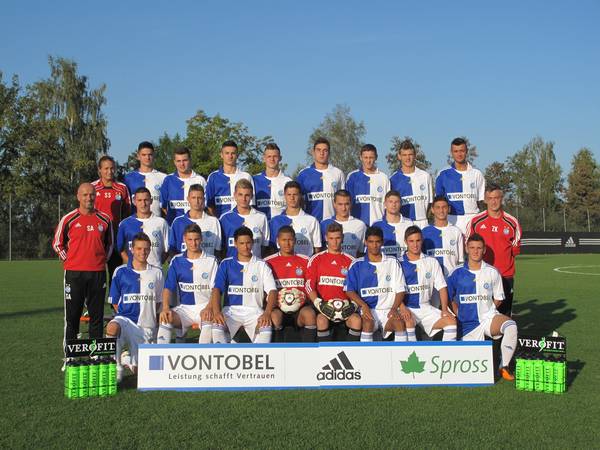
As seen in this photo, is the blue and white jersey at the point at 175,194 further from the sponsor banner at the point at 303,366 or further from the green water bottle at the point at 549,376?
the green water bottle at the point at 549,376

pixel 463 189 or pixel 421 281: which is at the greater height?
pixel 463 189

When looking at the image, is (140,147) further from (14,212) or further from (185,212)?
(14,212)

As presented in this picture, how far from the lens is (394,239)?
22.0ft

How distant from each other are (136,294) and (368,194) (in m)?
3.07

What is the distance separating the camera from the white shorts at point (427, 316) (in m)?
5.96

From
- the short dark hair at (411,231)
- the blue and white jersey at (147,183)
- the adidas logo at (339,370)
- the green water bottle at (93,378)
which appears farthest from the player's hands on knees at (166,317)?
the short dark hair at (411,231)

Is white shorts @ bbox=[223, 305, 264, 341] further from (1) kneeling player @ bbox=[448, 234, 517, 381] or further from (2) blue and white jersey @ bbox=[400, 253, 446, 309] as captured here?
(1) kneeling player @ bbox=[448, 234, 517, 381]

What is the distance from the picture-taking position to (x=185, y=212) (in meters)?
7.14

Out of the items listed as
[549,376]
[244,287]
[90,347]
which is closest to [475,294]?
[549,376]

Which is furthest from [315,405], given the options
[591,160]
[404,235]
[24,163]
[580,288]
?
[591,160]

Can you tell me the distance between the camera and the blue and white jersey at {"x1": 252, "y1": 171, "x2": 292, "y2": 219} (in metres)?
7.24

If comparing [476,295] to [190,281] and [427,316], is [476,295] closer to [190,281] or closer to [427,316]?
[427,316]

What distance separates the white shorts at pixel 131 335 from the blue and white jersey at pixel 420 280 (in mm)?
2678

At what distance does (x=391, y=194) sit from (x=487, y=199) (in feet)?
3.86
